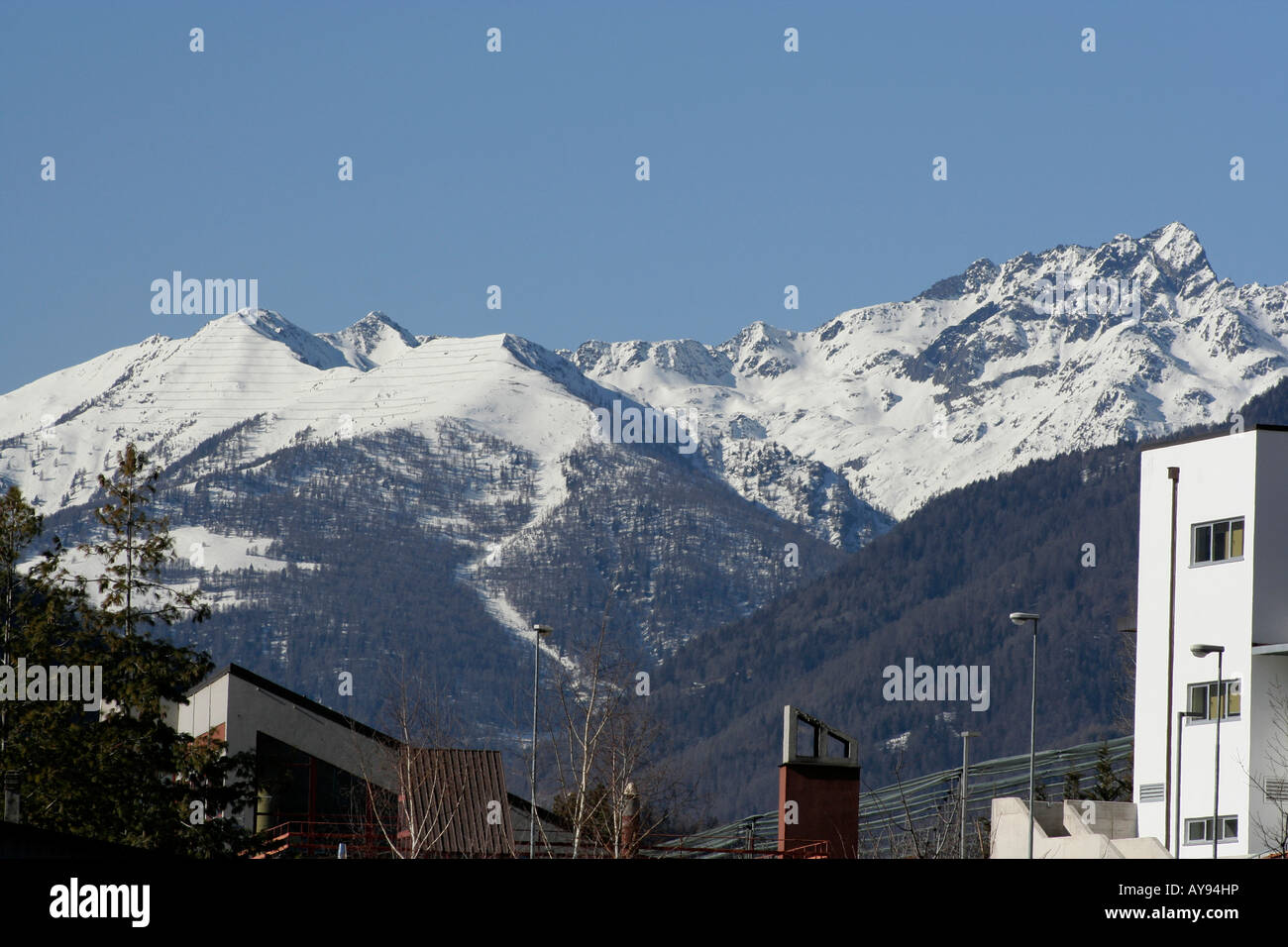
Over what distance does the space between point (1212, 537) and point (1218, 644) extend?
3.54 meters

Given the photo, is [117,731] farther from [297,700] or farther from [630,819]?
[630,819]

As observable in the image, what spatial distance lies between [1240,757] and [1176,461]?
9901 mm

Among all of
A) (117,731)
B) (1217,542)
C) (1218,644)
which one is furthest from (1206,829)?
(117,731)

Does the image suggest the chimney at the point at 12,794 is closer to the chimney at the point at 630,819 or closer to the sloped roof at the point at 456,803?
the sloped roof at the point at 456,803

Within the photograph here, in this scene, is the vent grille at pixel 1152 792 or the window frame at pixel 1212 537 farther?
the vent grille at pixel 1152 792

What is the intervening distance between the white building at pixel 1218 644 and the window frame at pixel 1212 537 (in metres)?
0.04

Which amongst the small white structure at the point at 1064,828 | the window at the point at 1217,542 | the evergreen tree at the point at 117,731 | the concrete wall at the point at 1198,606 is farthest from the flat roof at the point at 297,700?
the window at the point at 1217,542

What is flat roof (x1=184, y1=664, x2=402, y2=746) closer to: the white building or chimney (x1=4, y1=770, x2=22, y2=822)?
chimney (x1=4, y1=770, x2=22, y2=822)

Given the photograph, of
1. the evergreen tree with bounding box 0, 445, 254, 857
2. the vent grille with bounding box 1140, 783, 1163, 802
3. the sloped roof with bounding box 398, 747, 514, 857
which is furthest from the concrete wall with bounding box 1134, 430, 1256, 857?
the evergreen tree with bounding box 0, 445, 254, 857

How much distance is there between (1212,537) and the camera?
194 ft

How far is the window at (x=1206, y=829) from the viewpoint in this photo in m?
55.6

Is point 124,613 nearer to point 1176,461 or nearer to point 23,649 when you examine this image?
point 23,649
